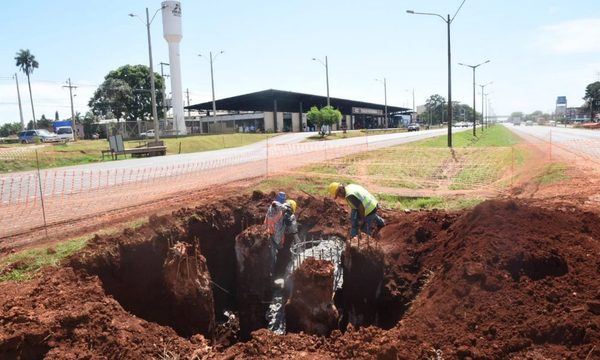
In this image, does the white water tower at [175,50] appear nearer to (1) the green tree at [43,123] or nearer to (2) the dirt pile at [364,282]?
(1) the green tree at [43,123]

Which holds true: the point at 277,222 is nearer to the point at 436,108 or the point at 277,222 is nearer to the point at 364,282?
the point at 364,282

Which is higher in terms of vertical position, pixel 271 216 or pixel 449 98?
pixel 449 98

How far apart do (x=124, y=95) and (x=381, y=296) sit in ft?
185

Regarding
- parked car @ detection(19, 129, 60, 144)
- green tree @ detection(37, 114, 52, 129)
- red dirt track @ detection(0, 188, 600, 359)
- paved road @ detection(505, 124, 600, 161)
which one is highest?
green tree @ detection(37, 114, 52, 129)

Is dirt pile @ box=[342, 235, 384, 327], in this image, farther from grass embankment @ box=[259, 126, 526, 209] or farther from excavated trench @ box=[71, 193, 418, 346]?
grass embankment @ box=[259, 126, 526, 209]

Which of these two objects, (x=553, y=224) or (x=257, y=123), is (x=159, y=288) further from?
(x=257, y=123)

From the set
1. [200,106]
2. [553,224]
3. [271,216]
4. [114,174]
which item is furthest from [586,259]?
[200,106]

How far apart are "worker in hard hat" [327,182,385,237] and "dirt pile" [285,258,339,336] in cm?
166

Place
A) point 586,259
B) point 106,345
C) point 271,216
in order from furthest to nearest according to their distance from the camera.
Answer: point 271,216
point 586,259
point 106,345

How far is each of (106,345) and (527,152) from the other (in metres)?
22.9

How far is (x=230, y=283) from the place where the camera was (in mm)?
9250

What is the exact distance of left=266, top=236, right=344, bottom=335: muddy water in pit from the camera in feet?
24.7

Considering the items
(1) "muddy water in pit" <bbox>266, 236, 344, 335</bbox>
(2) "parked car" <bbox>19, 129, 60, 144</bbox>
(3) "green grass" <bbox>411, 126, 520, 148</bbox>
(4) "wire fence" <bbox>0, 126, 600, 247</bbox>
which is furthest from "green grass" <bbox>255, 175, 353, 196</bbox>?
(2) "parked car" <bbox>19, 129, 60, 144</bbox>

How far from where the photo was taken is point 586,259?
5.51 metres
